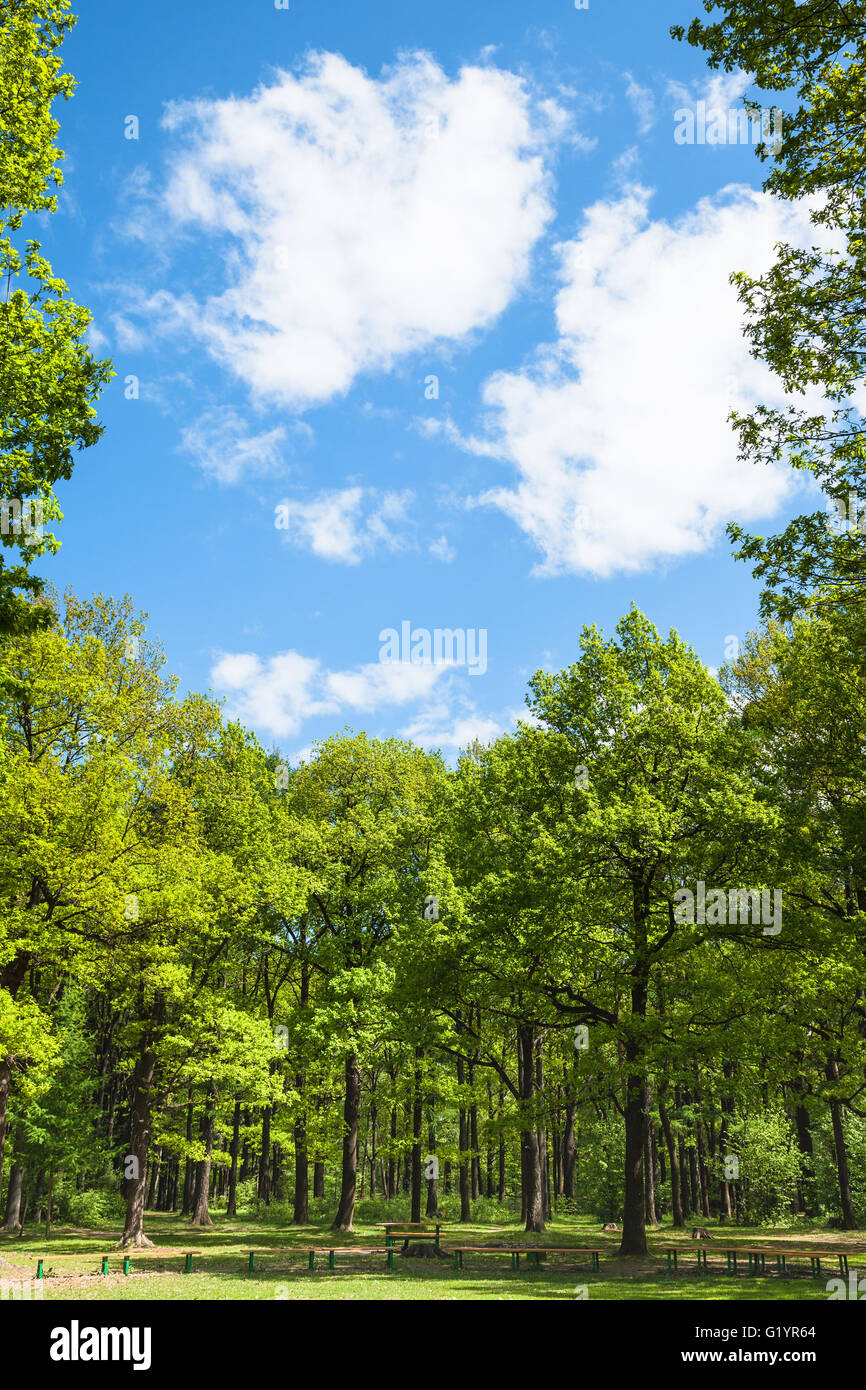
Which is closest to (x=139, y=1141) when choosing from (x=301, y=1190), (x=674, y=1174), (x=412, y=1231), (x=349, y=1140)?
(x=349, y=1140)

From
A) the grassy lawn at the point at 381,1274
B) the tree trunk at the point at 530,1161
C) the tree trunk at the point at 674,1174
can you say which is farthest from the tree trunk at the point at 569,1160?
the grassy lawn at the point at 381,1274

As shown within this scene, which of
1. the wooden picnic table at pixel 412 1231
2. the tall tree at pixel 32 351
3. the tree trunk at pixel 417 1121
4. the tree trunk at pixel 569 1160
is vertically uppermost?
the tall tree at pixel 32 351

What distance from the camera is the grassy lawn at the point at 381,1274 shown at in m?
16.2

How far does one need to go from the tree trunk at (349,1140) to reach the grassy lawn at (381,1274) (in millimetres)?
1378

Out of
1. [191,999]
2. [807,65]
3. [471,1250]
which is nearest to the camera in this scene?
[807,65]

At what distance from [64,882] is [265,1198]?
30.3m

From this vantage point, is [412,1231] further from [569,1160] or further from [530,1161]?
[569,1160]

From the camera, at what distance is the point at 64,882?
72.5 ft

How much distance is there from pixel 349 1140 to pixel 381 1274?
12.9 m

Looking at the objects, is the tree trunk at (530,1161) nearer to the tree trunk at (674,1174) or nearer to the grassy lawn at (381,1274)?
the grassy lawn at (381,1274)

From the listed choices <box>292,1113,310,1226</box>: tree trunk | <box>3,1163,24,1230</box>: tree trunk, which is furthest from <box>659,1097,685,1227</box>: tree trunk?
<box>3,1163,24,1230</box>: tree trunk

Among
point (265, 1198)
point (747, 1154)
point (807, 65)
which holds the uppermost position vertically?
point (807, 65)
